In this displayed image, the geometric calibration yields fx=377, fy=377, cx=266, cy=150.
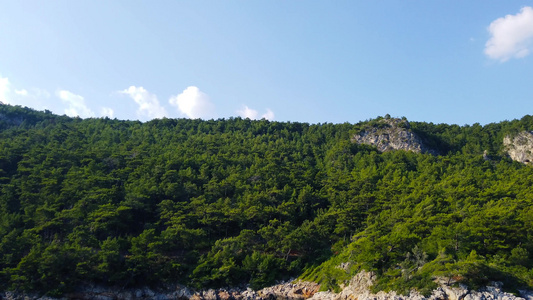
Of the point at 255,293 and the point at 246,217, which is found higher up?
the point at 246,217

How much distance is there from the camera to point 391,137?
3216 inches

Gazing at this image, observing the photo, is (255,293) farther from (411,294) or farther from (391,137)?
(391,137)

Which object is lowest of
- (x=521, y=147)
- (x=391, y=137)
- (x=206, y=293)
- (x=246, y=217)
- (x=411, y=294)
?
(x=206, y=293)

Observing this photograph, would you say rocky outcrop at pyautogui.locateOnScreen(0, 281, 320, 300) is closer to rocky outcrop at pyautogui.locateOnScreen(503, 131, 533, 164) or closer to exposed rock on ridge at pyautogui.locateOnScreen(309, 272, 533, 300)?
exposed rock on ridge at pyautogui.locateOnScreen(309, 272, 533, 300)

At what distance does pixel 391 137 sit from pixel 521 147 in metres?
24.7

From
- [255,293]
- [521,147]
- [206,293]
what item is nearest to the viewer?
[255,293]

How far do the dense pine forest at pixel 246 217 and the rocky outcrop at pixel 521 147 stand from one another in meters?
5.68

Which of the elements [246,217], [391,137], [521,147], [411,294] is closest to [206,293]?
[246,217]

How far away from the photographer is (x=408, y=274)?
2988 centimetres

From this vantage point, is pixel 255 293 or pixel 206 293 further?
pixel 206 293

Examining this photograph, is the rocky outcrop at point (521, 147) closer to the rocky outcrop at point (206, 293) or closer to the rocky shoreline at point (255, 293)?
the rocky shoreline at point (255, 293)

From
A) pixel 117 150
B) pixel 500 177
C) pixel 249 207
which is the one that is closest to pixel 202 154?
pixel 117 150

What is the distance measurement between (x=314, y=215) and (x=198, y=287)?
736 inches

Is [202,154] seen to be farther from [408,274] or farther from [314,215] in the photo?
[408,274]
